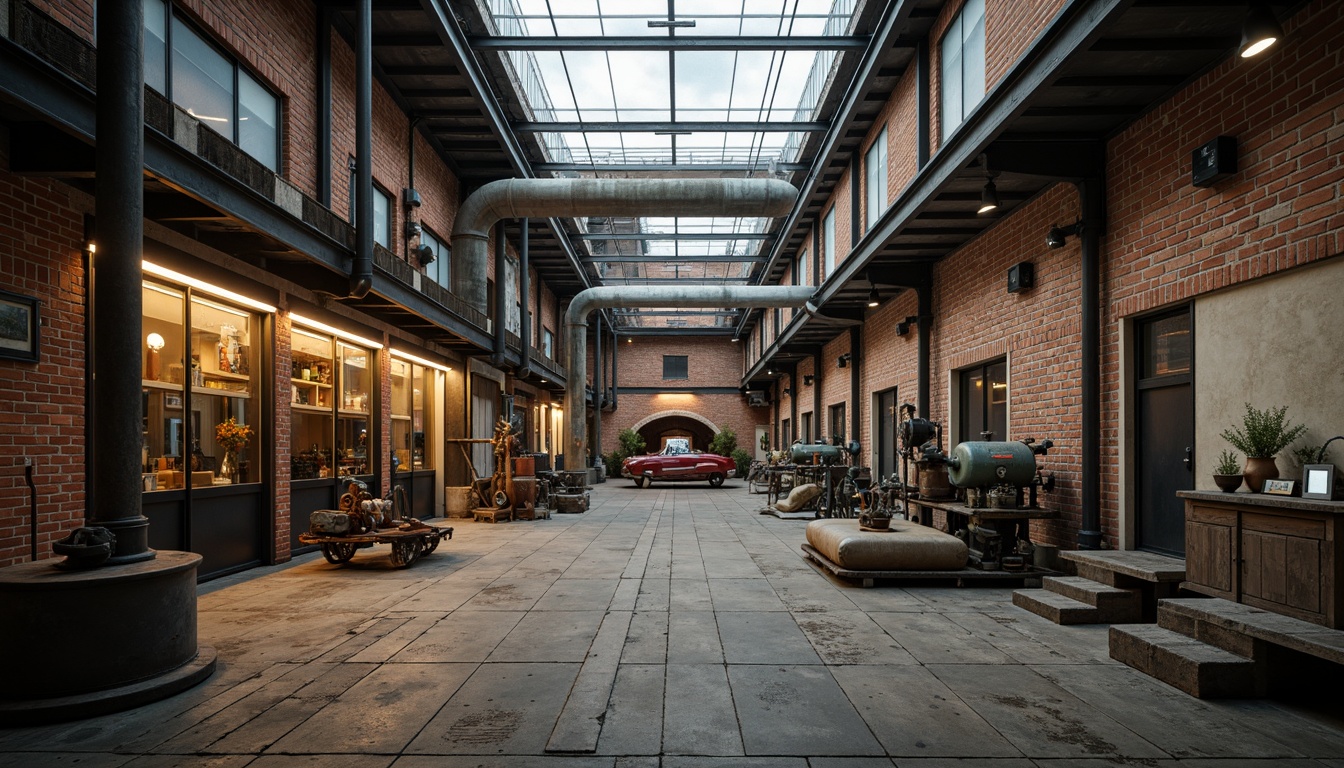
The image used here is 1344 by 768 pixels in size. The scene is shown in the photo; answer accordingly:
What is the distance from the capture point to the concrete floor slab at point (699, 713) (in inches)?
133

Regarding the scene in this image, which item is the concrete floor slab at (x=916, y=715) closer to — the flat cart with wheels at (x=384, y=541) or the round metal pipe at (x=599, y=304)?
the flat cart with wheels at (x=384, y=541)

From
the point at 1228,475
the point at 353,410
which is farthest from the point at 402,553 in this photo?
the point at 1228,475

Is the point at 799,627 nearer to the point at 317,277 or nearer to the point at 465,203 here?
the point at 317,277

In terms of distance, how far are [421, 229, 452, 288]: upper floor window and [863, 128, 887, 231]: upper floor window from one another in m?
7.58

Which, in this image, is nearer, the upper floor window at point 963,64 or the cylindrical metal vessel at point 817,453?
the upper floor window at point 963,64

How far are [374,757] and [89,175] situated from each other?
4.23 meters

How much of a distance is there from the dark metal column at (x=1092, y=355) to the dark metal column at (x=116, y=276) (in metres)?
7.24

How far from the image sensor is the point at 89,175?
4.93 metres

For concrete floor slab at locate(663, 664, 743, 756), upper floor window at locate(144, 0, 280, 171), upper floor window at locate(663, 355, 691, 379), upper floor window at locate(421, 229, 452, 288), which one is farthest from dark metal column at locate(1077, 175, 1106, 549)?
upper floor window at locate(663, 355, 691, 379)

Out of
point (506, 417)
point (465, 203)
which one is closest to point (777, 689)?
point (465, 203)

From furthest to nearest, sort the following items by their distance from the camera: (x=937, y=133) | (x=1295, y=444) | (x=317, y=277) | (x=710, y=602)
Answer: (x=937, y=133) < (x=317, y=277) < (x=710, y=602) < (x=1295, y=444)

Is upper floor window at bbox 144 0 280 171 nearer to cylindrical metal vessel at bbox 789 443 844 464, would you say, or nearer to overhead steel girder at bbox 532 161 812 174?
overhead steel girder at bbox 532 161 812 174

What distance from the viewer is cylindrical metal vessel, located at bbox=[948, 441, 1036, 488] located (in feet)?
24.2

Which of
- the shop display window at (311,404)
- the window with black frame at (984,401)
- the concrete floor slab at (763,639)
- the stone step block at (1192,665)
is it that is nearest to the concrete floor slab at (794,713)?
the concrete floor slab at (763,639)
